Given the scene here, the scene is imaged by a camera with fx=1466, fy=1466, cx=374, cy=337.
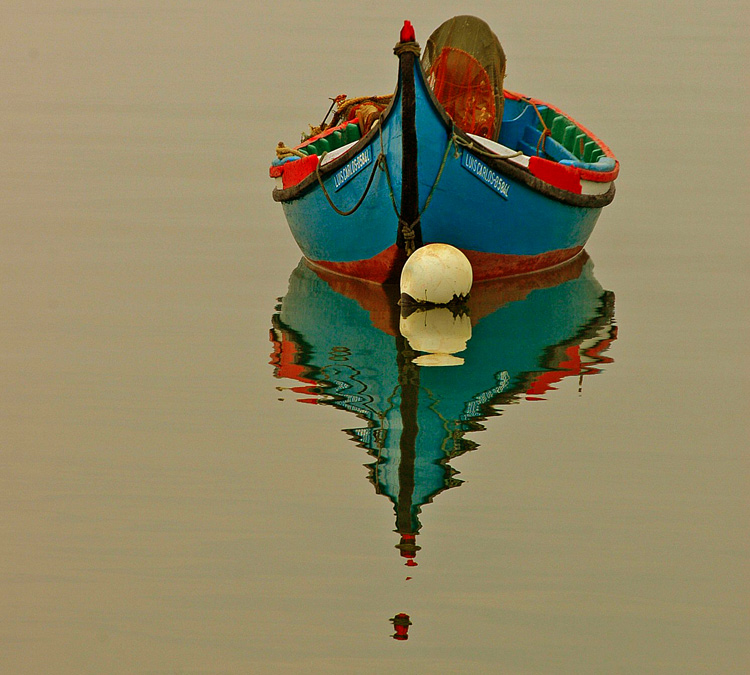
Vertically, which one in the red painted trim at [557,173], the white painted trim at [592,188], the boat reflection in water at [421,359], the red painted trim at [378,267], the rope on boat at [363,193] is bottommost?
→ the boat reflection in water at [421,359]

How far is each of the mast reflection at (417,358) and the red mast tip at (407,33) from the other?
2413mm

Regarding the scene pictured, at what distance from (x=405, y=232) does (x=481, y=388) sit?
2.99 m

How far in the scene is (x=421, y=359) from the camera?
1141 centimetres

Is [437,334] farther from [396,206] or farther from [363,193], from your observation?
[363,193]

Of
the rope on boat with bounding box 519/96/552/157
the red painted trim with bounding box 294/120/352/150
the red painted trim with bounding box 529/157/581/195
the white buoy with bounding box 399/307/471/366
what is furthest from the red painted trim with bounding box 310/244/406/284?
the rope on boat with bounding box 519/96/552/157

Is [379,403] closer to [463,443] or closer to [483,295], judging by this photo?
[463,443]

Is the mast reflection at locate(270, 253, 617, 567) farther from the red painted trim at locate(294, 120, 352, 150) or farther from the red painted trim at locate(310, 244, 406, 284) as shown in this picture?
the red painted trim at locate(294, 120, 352, 150)

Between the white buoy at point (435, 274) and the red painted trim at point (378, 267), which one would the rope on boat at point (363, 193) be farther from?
the white buoy at point (435, 274)

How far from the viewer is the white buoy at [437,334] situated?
37.6 ft

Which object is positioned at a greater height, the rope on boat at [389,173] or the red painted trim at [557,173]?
the red painted trim at [557,173]

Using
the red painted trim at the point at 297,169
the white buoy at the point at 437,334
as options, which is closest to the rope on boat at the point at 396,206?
the white buoy at the point at 437,334

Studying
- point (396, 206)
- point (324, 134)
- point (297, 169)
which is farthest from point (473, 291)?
point (324, 134)

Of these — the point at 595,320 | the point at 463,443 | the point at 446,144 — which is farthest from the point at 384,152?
the point at 463,443

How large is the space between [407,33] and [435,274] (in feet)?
6.89
